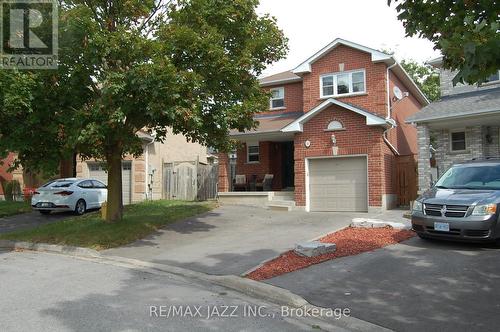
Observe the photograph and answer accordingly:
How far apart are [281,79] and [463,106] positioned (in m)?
8.39

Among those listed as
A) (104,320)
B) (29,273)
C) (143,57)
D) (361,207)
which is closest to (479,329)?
(104,320)

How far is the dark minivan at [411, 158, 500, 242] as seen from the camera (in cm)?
902

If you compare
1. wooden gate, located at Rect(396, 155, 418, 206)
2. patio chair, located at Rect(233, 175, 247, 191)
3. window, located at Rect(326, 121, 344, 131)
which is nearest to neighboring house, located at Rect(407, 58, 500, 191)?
wooden gate, located at Rect(396, 155, 418, 206)

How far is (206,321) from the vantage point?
18.6 feet

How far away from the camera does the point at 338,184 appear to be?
18.0 meters

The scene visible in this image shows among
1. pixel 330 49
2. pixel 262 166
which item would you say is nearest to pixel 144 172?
pixel 262 166

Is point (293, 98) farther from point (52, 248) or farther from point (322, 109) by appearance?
point (52, 248)

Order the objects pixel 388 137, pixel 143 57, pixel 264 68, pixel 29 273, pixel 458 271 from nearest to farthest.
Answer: pixel 458 271
pixel 29 273
pixel 143 57
pixel 264 68
pixel 388 137

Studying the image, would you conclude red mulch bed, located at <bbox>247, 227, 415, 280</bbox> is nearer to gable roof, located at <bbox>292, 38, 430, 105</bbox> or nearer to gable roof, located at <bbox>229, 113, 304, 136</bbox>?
gable roof, located at <bbox>229, 113, 304, 136</bbox>

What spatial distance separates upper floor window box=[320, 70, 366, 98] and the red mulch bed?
8.59 m

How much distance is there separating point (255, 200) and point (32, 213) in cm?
951

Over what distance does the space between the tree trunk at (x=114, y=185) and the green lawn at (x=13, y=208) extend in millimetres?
8101

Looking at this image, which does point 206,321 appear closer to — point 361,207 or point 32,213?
point 361,207

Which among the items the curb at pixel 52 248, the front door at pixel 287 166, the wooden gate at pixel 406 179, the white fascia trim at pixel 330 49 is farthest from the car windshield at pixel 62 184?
the wooden gate at pixel 406 179
